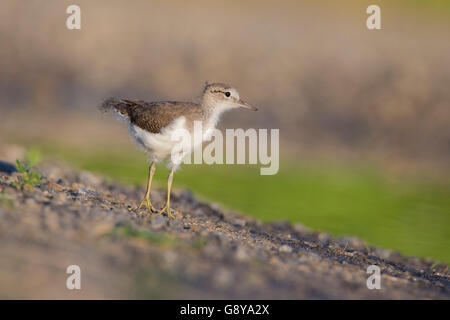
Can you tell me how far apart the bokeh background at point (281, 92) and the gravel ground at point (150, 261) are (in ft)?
18.4

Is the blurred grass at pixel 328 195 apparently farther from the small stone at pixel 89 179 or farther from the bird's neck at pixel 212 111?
the bird's neck at pixel 212 111

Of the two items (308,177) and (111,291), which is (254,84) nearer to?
(308,177)

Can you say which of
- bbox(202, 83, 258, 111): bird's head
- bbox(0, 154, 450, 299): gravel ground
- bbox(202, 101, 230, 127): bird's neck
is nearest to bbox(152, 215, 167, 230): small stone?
bbox(0, 154, 450, 299): gravel ground

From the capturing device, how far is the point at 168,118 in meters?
9.62

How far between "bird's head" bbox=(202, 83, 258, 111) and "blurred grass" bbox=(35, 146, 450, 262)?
4299 mm

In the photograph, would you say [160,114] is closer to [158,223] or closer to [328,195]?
[158,223]

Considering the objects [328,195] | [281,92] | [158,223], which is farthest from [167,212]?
[281,92]

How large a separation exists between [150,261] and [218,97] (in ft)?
13.6

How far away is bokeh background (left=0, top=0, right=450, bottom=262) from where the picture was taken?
16781mm

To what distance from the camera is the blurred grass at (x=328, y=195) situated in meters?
14.4

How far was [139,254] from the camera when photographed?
6.91 metres

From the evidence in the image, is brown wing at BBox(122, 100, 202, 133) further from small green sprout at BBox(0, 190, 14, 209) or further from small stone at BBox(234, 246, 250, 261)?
small stone at BBox(234, 246, 250, 261)
